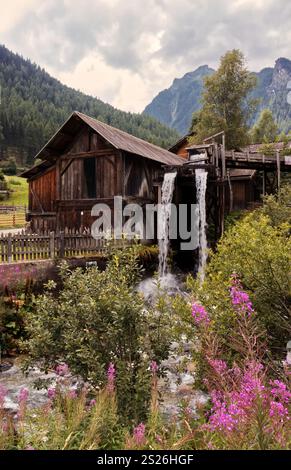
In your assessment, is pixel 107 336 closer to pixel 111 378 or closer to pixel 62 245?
pixel 111 378

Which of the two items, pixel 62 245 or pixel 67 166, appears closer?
pixel 62 245

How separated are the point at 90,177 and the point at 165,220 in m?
5.21

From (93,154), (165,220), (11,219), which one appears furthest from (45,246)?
(11,219)

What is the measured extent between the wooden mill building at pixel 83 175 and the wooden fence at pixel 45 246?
4.35 m

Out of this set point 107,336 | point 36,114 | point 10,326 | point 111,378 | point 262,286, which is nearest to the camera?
point 111,378

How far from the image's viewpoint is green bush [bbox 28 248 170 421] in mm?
6084

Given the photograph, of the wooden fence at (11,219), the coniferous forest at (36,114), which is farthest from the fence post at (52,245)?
the coniferous forest at (36,114)

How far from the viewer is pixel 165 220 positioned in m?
23.7

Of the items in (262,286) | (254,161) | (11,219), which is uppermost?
(254,161)

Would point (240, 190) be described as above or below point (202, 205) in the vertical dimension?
above

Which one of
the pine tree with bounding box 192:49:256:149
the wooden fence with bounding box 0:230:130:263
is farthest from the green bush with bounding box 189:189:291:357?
the pine tree with bounding box 192:49:256:149

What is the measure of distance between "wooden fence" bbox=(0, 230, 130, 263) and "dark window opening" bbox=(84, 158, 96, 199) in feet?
16.6
